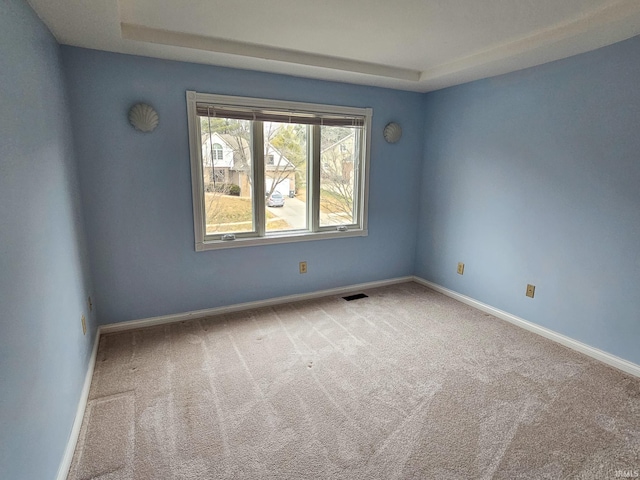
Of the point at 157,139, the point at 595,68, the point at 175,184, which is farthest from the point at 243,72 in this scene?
the point at 595,68

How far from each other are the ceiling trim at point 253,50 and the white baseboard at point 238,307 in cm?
207

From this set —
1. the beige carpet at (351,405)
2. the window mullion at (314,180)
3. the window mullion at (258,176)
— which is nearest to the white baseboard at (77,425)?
the beige carpet at (351,405)

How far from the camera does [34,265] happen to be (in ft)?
4.69

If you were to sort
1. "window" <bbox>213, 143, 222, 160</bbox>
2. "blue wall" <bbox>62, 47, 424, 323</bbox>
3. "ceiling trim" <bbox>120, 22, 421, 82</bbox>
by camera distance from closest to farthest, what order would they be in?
1. "ceiling trim" <bbox>120, 22, 421, 82</bbox>
2. "blue wall" <bbox>62, 47, 424, 323</bbox>
3. "window" <bbox>213, 143, 222, 160</bbox>

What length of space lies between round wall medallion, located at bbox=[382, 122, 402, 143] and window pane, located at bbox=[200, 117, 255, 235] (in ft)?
4.72

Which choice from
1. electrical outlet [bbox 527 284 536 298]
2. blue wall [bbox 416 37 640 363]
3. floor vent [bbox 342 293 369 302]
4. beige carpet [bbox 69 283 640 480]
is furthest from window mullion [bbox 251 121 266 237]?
electrical outlet [bbox 527 284 536 298]

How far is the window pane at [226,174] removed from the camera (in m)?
2.87

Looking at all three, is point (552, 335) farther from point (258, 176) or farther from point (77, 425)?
point (77, 425)

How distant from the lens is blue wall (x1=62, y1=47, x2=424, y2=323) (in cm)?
246

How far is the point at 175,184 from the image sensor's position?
2773 mm

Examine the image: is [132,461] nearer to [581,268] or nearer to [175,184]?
[175,184]

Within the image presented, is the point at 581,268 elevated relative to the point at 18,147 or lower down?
lower down

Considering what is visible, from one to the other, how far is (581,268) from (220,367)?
2.68 meters

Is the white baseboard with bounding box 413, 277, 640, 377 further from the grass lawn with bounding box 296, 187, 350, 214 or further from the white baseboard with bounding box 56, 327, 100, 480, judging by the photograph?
the white baseboard with bounding box 56, 327, 100, 480
